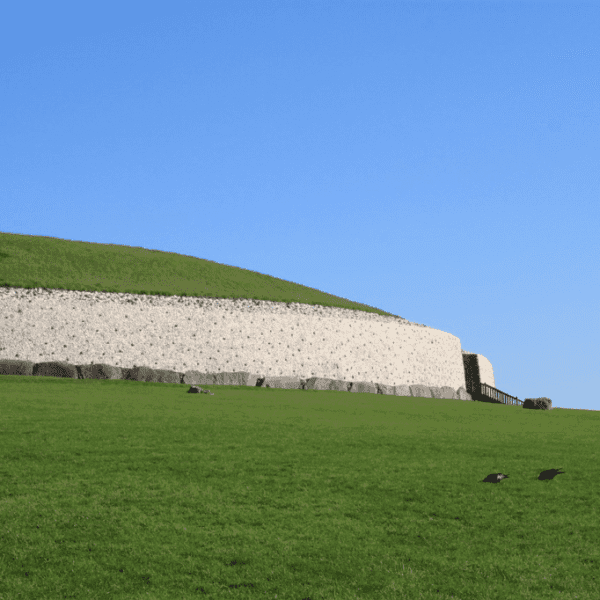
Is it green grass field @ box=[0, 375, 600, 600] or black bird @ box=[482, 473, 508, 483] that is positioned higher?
black bird @ box=[482, 473, 508, 483]

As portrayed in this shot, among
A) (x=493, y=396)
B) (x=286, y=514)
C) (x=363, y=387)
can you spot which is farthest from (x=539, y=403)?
(x=286, y=514)

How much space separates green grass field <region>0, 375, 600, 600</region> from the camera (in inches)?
230

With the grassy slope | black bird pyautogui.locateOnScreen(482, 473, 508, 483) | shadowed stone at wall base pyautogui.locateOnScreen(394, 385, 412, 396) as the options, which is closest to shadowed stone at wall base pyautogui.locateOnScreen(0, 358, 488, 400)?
shadowed stone at wall base pyautogui.locateOnScreen(394, 385, 412, 396)

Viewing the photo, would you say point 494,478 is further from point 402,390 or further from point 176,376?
point 402,390

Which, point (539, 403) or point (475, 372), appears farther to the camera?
point (475, 372)

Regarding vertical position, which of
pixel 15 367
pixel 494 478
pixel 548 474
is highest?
pixel 548 474

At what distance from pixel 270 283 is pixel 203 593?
42.5 metres

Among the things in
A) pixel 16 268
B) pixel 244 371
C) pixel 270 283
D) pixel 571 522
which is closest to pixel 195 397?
pixel 244 371

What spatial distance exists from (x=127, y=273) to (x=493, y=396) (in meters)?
27.7

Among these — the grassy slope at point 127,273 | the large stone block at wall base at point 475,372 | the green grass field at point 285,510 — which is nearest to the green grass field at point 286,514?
the green grass field at point 285,510

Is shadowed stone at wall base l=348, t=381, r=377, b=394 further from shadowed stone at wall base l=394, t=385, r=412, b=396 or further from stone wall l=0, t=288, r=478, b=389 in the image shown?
stone wall l=0, t=288, r=478, b=389

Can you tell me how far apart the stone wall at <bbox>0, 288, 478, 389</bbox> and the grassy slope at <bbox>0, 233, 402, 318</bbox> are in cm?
126

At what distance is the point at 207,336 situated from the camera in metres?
35.2

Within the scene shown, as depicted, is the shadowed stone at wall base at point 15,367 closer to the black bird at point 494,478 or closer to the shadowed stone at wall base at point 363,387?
the shadowed stone at wall base at point 363,387
